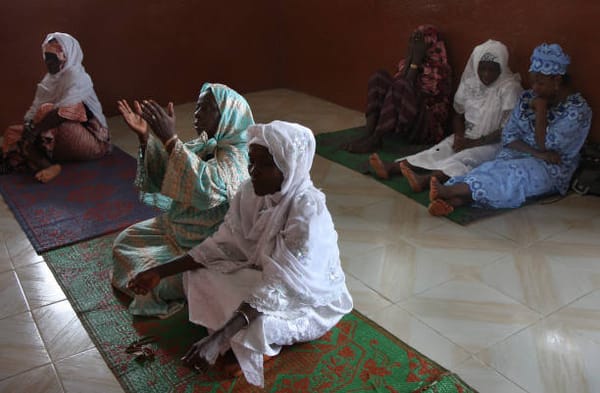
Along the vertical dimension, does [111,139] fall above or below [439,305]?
below

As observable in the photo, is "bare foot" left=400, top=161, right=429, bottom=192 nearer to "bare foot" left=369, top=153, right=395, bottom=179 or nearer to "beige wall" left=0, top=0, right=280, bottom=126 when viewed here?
"bare foot" left=369, top=153, right=395, bottom=179

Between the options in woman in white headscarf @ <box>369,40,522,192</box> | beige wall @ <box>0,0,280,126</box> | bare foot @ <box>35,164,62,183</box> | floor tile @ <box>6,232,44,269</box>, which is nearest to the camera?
floor tile @ <box>6,232,44,269</box>

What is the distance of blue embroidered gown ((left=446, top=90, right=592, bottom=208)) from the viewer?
127 inches

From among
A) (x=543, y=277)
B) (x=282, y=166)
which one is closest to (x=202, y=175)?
(x=282, y=166)

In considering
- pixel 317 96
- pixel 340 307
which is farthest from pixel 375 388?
pixel 317 96

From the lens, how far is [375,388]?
1972 millimetres

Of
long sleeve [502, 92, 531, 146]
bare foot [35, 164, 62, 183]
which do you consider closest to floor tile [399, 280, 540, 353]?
long sleeve [502, 92, 531, 146]

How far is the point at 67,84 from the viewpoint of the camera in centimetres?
418

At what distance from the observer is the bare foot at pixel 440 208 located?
3.19m

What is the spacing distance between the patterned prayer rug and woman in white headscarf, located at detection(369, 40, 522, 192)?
164 cm

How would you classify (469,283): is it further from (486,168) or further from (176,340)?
(176,340)

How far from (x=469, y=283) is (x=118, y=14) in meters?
4.13

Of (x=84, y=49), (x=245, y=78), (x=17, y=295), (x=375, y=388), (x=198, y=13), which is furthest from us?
(x=245, y=78)

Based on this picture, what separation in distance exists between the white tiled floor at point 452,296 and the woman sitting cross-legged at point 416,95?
87 cm
